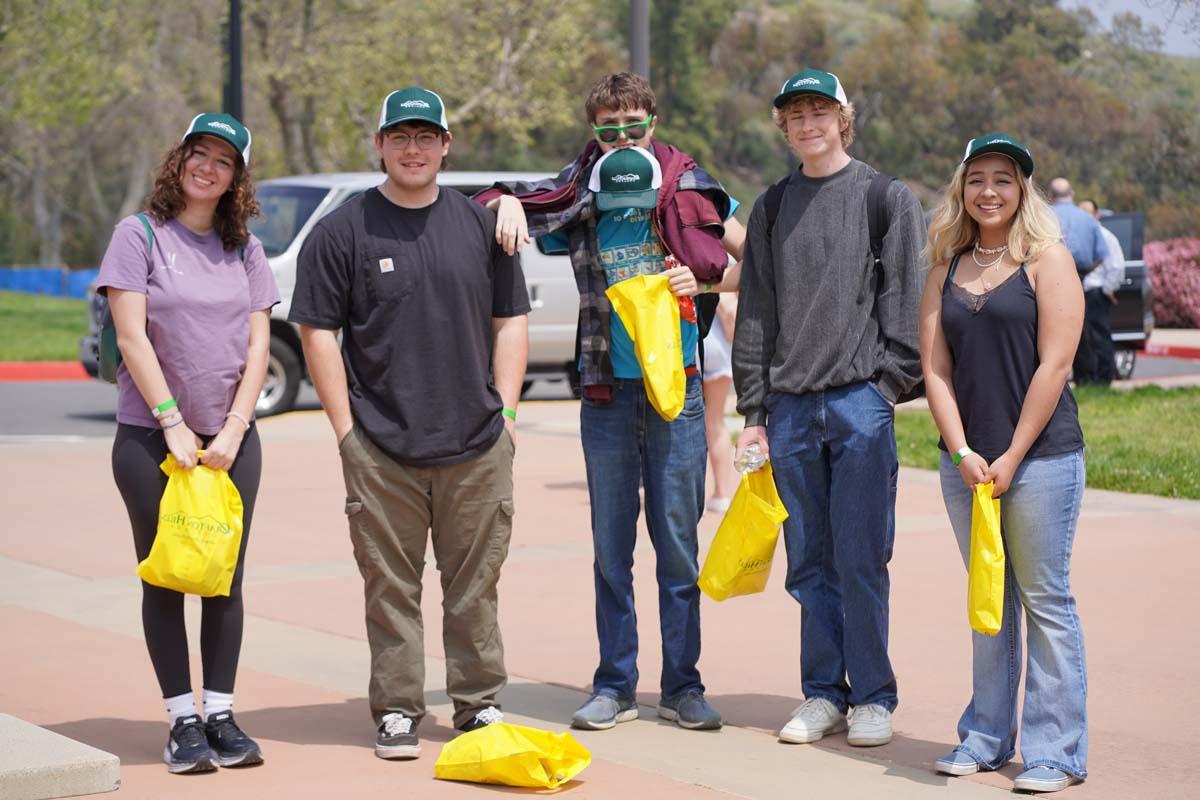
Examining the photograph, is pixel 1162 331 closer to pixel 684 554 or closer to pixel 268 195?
pixel 268 195

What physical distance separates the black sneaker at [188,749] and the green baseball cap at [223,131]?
69.0 inches

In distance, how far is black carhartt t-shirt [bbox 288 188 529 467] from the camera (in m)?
5.26

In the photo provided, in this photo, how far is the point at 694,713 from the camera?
556cm

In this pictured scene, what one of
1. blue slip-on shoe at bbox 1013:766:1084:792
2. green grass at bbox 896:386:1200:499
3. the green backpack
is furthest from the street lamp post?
blue slip-on shoe at bbox 1013:766:1084:792

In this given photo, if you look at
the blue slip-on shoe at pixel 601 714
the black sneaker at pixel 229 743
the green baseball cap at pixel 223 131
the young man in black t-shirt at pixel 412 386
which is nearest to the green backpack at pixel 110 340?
the green baseball cap at pixel 223 131

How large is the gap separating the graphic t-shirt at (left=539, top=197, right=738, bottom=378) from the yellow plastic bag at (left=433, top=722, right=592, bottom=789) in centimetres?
124

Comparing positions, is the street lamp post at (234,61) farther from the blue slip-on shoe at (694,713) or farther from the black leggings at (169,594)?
the blue slip-on shoe at (694,713)

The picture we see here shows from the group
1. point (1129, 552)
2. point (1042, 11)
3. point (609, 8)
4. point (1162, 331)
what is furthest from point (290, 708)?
point (609, 8)

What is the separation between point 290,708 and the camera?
5891 millimetres

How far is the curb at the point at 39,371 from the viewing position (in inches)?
799

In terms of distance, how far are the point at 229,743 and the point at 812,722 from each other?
1821 millimetres

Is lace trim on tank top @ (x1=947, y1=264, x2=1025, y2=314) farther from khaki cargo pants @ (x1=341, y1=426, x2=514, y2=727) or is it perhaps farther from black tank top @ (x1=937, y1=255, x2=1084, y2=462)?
khaki cargo pants @ (x1=341, y1=426, x2=514, y2=727)

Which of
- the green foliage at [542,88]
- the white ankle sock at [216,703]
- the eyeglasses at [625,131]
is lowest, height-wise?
the white ankle sock at [216,703]

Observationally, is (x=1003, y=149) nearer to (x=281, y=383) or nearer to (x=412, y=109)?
(x=412, y=109)
